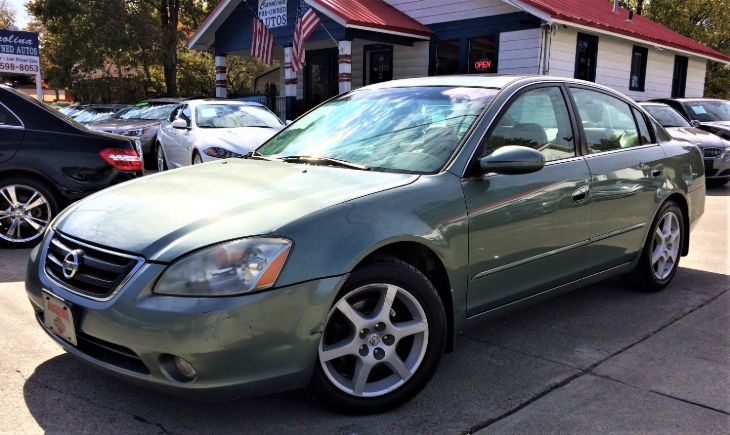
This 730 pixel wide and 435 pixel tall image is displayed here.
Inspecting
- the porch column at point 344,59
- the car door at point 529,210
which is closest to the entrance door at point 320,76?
the porch column at point 344,59

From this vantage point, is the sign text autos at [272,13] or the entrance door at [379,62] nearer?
the sign text autos at [272,13]

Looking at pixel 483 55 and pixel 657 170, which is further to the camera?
pixel 483 55

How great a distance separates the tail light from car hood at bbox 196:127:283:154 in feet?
7.96

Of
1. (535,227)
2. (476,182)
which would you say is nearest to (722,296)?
(535,227)

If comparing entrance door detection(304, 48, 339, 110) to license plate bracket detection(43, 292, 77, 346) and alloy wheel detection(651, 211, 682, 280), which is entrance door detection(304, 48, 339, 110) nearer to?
alloy wheel detection(651, 211, 682, 280)

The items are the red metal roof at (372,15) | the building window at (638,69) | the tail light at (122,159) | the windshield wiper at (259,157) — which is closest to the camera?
the windshield wiper at (259,157)

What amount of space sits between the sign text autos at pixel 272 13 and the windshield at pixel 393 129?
42.9 ft

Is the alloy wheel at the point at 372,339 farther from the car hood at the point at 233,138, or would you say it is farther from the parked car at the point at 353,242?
the car hood at the point at 233,138

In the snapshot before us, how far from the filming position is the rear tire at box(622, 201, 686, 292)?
15.0 ft

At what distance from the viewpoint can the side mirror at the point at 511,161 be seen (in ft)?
10.2

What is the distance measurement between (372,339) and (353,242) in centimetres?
48

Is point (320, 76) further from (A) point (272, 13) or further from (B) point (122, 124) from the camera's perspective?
(B) point (122, 124)

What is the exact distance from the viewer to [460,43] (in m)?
15.1

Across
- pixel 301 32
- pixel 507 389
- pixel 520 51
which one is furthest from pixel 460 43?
pixel 507 389
